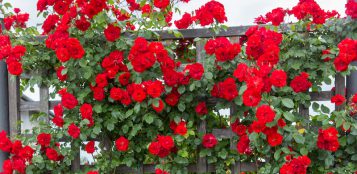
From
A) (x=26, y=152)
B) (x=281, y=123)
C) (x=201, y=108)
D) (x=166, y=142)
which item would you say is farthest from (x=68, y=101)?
(x=281, y=123)

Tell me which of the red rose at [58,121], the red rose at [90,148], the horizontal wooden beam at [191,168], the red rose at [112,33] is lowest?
the horizontal wooden beam at [191,168]

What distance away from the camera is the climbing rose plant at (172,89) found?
11.4 feet

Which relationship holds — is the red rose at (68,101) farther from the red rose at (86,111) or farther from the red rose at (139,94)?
the red rose at (139,94)

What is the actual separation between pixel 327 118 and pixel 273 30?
68cm

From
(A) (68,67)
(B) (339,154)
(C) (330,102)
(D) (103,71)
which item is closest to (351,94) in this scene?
(C) (330,102)

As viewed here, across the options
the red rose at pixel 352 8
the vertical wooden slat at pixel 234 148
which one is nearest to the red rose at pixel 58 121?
→ the vertical wooden slat at pixel 234 148

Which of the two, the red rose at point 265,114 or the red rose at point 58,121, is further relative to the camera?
the red rose at point 58,121

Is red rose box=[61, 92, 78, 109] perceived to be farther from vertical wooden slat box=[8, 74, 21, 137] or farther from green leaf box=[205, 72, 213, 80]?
green leaf box=[205, 72, 213, 80]

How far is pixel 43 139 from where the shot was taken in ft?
12.5

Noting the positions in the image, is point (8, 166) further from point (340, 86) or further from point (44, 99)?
point (340, 86)

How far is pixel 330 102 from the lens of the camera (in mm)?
3674

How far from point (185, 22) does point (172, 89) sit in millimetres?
499

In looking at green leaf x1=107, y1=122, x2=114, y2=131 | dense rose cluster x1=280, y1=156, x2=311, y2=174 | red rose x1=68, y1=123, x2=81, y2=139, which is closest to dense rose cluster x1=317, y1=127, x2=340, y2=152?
dense rose cluster x1=280, y1=156, x2=311, y2=174

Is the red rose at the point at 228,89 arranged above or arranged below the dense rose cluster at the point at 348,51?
below
